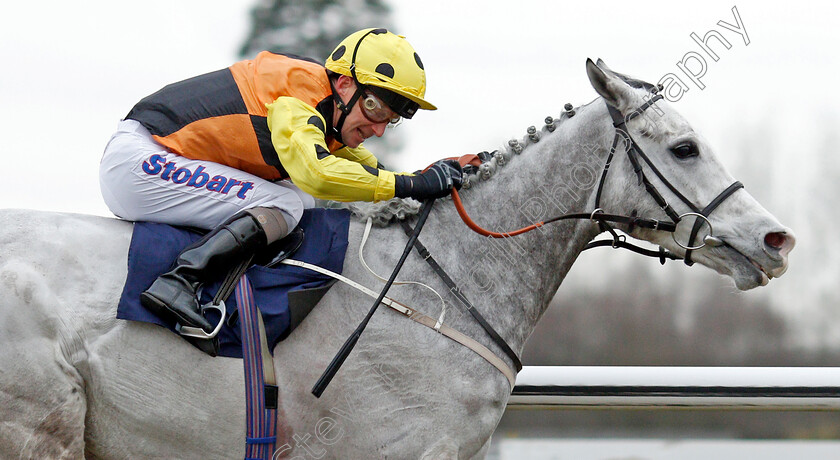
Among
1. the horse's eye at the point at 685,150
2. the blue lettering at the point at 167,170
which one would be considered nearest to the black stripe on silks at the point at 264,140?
the blue lettering at the point at 167,170

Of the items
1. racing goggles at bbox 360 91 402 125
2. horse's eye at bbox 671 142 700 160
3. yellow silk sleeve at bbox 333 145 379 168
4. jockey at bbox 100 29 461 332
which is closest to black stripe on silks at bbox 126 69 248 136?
jockey at bbox 100 29 461 332

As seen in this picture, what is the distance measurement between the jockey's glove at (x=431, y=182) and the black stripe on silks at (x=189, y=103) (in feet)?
2.29

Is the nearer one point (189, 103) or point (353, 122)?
point (189, 103)

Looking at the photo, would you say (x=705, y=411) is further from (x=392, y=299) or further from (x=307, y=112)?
(x=307, y=112)

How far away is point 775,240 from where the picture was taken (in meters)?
3.03

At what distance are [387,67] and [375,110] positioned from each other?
19 centimetres

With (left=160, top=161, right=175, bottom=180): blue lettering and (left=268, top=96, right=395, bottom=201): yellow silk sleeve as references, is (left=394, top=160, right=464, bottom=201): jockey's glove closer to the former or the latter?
(left=268, top=96, right=395, bottom=201): yellow silk sleeve

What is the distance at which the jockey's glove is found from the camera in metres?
3.07

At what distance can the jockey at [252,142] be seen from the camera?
9.89 feet

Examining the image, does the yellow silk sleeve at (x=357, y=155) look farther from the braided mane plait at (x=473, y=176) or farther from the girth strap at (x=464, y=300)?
the girth strap at (x=464, y=300)

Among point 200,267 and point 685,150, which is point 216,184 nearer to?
point 200,267

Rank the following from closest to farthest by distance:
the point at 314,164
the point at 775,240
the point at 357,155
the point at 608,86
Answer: the point at 314,164, the point at 775,240, the point at 608,86, the point at 357,155

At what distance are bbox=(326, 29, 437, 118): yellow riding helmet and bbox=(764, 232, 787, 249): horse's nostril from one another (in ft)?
4.69

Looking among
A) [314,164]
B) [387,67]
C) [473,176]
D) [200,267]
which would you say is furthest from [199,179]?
[473,176]
